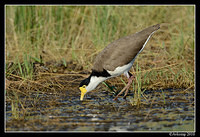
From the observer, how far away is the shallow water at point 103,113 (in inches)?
193

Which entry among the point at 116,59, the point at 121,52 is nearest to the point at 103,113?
the point at 116,59

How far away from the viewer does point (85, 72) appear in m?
7.88

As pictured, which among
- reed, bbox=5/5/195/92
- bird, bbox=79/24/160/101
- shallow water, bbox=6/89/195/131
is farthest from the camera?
reed, bbox=5/5/195/92

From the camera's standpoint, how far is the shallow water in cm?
489

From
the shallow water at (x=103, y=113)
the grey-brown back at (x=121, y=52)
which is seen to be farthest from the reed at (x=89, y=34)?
the shallow water at (x=103, y=113)

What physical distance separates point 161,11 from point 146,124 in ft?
20.2

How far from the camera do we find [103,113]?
5.45m

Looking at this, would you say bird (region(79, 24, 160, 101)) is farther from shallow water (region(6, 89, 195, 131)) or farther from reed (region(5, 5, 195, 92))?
reed (region(5, 5, 195, 92))

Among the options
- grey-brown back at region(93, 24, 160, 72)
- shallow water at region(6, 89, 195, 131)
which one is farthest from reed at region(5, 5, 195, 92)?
shallow water at region(6, 89, 195, 131)

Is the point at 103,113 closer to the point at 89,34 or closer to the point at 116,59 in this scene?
the point at 116,59

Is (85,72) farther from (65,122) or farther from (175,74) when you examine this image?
(65,122)

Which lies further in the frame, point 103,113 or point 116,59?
point 116,59

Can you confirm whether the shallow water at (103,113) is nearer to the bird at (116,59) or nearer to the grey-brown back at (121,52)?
the bird at (116,59)


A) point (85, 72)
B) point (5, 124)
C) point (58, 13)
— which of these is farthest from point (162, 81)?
→ point (58, 13)
